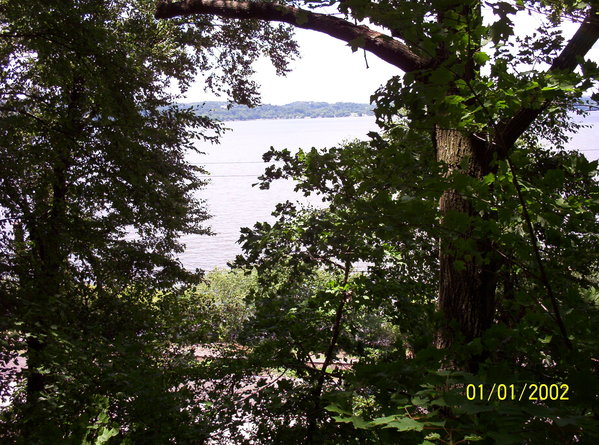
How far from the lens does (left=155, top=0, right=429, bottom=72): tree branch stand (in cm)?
291

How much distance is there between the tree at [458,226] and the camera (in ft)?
3.58

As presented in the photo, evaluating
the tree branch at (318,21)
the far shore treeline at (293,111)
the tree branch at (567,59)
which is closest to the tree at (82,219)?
the tree branch at (318,21)

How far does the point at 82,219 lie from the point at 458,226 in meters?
4.99

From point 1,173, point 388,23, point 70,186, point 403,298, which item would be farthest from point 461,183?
point 70,186

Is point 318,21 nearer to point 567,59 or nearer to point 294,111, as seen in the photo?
point 567,59

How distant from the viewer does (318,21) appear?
3.18 metres

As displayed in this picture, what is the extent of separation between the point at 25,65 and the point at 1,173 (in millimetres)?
2959

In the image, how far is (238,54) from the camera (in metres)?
7.35
